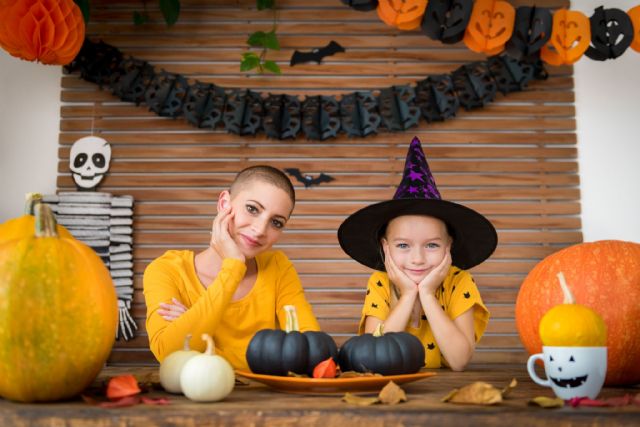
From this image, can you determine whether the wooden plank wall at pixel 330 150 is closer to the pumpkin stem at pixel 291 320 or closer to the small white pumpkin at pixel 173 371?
the pumpkin stem at pixel 291 320

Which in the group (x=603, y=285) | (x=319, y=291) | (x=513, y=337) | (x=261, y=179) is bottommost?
(x=513, y=337)

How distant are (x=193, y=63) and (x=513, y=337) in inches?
87.3

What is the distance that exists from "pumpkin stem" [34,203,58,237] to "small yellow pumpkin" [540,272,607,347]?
75 centimetres

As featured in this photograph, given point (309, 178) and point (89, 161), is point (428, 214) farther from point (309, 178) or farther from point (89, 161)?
point (89, 161)

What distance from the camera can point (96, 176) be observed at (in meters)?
3.21

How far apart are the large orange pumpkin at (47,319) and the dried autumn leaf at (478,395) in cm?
51

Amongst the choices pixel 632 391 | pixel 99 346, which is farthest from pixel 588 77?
pixel 99 346

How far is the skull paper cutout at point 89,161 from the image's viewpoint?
3.19 m

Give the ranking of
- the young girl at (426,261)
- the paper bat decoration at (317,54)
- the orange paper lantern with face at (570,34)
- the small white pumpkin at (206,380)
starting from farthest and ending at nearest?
the paper bat decoration at (317,54)
the orange paper lantern with face at (570,34)
the young girl at (426,261)
the small white pumpkin at (206,380)

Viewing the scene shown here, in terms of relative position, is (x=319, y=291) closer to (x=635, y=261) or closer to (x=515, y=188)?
(x=515, y=188)

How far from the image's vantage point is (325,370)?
3.33 ft

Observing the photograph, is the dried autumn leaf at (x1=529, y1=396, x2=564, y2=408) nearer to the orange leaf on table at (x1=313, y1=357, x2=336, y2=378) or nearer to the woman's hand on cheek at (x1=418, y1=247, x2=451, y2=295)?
the orange leaf on table at (x1=313, y1=357, x2=336, y2=378)

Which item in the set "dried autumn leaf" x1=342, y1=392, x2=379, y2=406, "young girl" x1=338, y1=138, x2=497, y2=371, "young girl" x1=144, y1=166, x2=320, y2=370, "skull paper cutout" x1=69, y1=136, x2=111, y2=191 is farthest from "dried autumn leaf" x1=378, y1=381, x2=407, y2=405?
"skull paper cutout" x1=69, y1=136, x2=111, y2=191

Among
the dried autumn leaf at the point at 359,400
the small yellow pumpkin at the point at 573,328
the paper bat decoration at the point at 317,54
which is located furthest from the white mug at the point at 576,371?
the paper bat decoration at the point at 317,54
